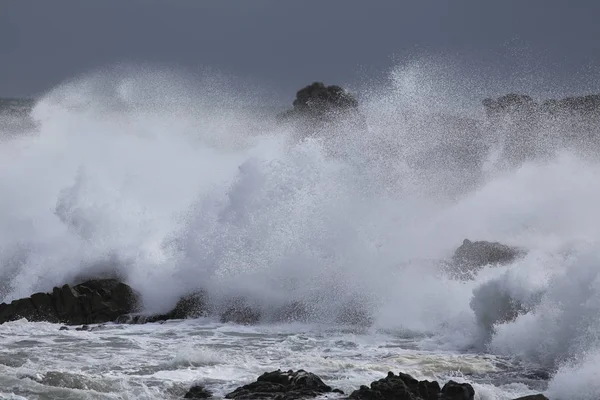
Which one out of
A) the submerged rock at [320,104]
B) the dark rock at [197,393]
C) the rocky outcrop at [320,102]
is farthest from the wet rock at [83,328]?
the rocky outcrop at [320,102]

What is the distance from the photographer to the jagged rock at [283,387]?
403 inches

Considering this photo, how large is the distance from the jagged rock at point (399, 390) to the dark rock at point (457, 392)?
0.08ft

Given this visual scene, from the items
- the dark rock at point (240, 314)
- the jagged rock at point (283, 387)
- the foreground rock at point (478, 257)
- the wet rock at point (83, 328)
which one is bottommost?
the jagged rock at point (283, 387)

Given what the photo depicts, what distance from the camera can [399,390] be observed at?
9898 mm

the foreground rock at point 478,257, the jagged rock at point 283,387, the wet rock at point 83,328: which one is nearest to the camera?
the jagged rock at point 283,387

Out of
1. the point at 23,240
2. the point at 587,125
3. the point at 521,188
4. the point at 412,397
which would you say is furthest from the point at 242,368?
the point at 587,125

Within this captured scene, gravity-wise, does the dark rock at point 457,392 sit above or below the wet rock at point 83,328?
below

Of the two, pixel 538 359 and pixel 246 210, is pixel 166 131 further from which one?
pixel 538 359

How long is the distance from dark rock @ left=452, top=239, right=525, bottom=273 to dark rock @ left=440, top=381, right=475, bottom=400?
7.94 m

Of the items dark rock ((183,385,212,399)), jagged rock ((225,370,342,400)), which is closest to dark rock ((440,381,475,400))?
jagged rock ((225,370,342,400))

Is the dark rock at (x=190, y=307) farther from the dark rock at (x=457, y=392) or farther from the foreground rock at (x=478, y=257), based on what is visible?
the dark rock at (x=457, y=392)

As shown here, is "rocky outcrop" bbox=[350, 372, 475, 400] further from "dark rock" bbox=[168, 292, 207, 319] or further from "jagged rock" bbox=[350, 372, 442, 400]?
"dark rock" bbox=[168, 292, 207, 319]

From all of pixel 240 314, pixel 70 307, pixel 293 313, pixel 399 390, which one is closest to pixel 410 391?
pixel 399 390

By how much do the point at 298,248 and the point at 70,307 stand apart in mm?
4863
